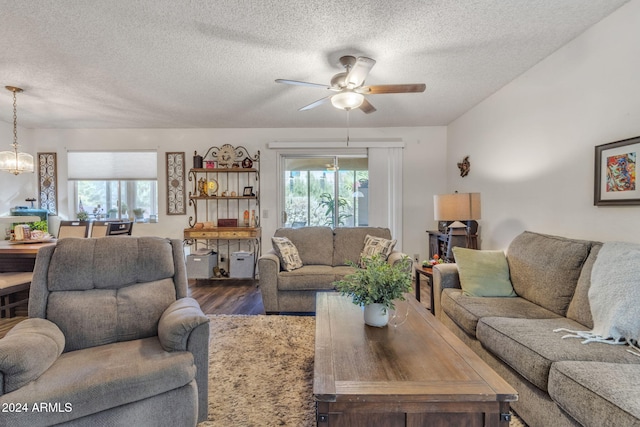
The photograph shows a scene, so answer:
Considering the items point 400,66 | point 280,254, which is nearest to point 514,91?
point 400,66

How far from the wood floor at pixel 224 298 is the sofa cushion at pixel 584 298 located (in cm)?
278

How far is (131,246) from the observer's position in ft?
6.04

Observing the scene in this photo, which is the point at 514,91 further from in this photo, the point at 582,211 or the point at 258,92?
the point at 258,92

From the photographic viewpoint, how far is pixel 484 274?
2.44 m

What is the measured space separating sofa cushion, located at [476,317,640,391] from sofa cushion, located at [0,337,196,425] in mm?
1640

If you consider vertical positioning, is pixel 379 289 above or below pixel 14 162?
below

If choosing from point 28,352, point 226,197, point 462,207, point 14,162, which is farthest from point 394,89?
point 14,162

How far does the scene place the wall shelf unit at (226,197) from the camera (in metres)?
4.69

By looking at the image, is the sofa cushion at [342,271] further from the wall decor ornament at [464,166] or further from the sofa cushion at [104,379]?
the wall decor ornament at [464,166]

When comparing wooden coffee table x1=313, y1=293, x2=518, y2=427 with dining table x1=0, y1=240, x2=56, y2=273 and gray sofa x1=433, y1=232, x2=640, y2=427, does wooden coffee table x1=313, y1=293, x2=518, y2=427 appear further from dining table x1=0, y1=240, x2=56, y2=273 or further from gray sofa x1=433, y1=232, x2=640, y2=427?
dining table x1=0, y1=240, x2=56, y2=273

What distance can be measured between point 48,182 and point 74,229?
1.99m

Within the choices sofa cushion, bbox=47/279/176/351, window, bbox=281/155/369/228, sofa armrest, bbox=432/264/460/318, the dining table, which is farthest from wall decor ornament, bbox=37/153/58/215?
sofa armrest, bbox=432/264/460/318

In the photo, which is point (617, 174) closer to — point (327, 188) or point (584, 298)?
point (584, 298)

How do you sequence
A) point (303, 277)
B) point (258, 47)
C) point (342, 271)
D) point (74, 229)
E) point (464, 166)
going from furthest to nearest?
point (464, 166) → point (74, 229) → point (342, 271) → point (303, 277) → point (258, 47)
